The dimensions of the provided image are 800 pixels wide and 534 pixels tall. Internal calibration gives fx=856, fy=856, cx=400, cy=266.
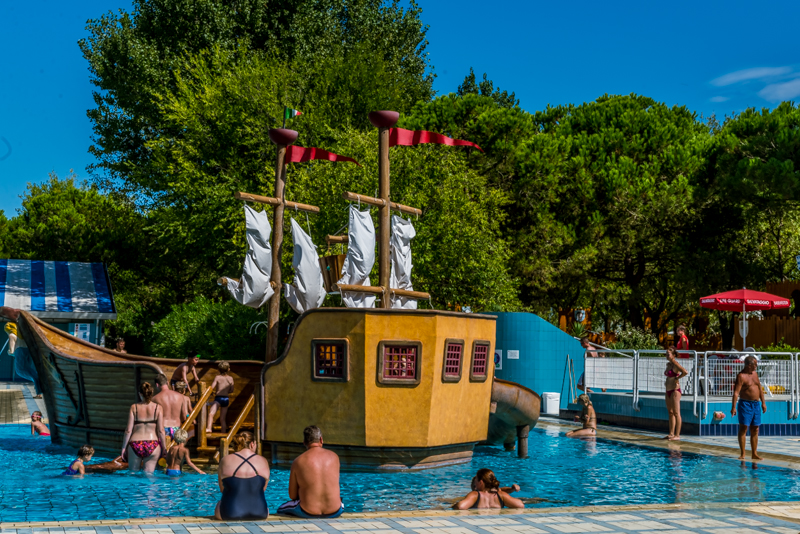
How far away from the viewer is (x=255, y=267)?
632 inches

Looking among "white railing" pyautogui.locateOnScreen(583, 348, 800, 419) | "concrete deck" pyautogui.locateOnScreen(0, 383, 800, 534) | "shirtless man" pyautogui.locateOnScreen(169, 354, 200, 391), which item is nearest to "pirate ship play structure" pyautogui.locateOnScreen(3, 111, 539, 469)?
"shirtless man" pyautogui.locateOnScreen(169, 354, 200, 391)

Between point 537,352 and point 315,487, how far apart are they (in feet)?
53.0

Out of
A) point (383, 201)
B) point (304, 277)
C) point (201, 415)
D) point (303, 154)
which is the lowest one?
point (201, 415)

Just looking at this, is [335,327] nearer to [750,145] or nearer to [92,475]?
[92,475]

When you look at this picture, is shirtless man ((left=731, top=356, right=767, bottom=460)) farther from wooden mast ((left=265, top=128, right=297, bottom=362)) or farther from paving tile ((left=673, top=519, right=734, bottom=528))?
wooden mast ((left=265, top=128, right=297, bottom=362))

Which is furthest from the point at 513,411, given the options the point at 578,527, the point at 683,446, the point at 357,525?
the point at 357,525

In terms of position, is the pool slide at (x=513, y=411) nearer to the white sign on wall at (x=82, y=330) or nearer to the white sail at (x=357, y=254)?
the white sail at (x=357, y=254)

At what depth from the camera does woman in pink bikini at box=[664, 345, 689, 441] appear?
60.7ft

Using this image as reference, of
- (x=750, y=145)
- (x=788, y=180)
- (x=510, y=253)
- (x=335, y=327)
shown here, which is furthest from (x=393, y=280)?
(x=750, y=145)

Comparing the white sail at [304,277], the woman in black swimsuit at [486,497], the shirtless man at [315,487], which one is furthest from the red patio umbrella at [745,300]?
the shirtless man at [315,487]

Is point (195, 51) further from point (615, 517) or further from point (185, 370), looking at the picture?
point (615, 517)

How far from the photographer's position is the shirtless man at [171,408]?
14.5m

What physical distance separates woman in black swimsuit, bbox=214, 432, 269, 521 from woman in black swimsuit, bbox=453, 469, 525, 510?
2.45 meters

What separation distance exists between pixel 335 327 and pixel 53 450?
7251 mm
